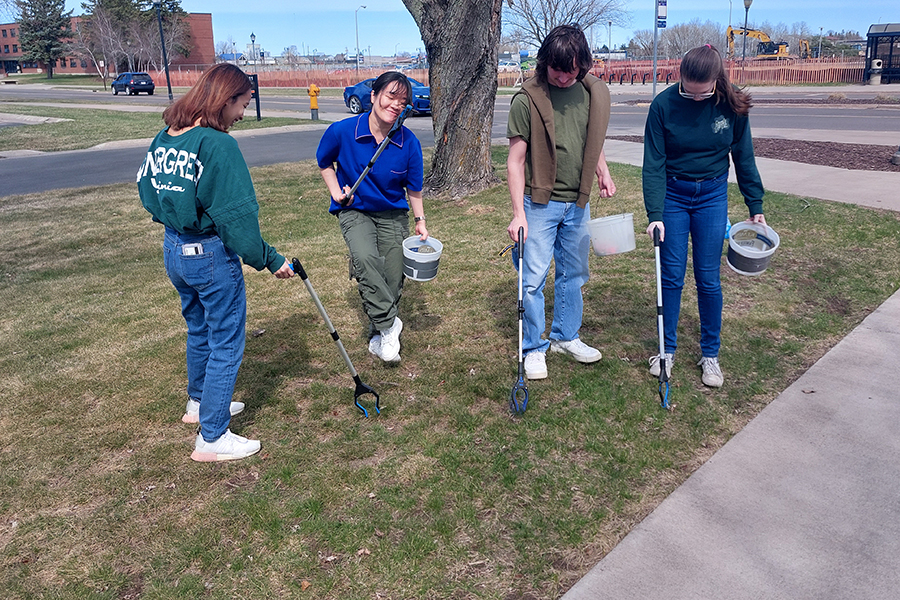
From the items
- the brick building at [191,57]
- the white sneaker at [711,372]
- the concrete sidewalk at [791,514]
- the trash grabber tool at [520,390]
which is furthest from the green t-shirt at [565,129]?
the brick building at [191,57]

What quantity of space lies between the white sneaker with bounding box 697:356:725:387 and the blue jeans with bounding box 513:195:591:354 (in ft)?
2.78

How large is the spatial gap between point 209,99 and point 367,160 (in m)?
1.45

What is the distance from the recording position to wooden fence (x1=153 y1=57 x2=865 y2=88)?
36.2 m

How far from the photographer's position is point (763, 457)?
357 cm

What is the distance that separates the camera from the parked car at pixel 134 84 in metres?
45.3

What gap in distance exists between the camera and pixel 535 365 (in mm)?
4504

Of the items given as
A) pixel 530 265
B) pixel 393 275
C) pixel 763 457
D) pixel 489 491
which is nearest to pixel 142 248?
pixel 393 275

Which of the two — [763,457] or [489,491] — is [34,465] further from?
[763,457]

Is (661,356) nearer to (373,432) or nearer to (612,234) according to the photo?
(612,234)

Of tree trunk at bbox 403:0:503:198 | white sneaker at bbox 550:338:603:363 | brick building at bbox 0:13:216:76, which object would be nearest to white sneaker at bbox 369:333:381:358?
white sneaker at bbox 550:338:603:363

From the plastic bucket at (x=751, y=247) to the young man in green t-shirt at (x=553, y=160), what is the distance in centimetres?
85

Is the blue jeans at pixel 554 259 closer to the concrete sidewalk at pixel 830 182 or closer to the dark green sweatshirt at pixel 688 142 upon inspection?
the dark green sweatshirt at pixel 688 142

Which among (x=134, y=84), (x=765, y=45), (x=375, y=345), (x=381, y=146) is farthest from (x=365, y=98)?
(x=765, y=45)

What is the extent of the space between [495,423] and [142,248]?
6.06m
